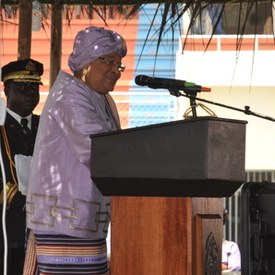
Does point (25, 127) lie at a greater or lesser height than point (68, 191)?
greater

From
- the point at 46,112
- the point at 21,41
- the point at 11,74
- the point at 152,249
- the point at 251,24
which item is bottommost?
the point at 152,249

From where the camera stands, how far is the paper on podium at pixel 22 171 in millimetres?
3693

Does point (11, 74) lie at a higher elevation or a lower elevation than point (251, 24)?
lower

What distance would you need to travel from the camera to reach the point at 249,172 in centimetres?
1118

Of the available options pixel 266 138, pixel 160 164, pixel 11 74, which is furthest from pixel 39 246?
pixel 266 138

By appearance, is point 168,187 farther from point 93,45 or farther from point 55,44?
point 55,44

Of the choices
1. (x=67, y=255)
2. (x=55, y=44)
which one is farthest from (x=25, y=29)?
(x=67, y=255)

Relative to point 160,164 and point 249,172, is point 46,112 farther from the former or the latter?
point 249,172

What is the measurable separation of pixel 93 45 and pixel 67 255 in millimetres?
745

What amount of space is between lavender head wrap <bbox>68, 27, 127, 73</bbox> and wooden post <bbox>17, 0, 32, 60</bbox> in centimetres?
202

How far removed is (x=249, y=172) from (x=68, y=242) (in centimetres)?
830

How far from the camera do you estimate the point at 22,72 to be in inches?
167

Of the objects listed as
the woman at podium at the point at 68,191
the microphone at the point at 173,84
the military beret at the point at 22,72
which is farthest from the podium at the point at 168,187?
the military beret at the point at 22,72

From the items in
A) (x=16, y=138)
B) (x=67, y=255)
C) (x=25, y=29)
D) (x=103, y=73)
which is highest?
(x=25, y=29)
